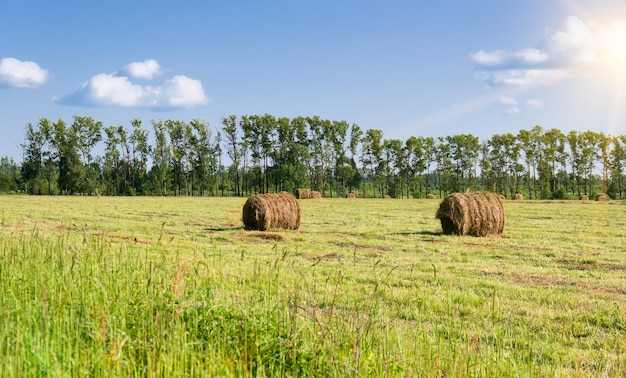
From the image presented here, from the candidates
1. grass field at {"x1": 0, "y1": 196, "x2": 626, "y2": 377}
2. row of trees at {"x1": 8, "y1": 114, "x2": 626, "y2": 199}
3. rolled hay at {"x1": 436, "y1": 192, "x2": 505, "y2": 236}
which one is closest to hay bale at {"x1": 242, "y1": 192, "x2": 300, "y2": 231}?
rolled hay at {"x1": 436, "y1": 192, "x2": 505, "y2": 236}

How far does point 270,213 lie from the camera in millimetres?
22172

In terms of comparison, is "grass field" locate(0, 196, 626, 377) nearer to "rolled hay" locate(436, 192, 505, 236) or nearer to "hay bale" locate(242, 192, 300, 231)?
"rolled hay" locate(436, 192, 505, 236)

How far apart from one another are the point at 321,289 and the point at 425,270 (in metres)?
3.57

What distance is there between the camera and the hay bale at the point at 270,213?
2206 centimetres

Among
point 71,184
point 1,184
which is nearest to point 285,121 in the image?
point 71,184

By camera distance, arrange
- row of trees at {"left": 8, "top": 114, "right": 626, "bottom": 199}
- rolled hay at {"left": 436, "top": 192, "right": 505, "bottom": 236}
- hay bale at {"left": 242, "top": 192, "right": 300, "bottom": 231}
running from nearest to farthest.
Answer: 1. rolled hay at {"left": 436, "top": 192, "right": 505, "bottom": 236}
2. hay bale at {"left": 242, "top": 192, "right": 300, "bottom": 231}
3. row of trees at {"left": 8, "top": 114, "right": 626, "bottom": 199}

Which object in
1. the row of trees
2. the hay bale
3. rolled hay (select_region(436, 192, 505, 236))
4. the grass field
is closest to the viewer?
the grass field

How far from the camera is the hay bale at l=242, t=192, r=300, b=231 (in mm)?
22062

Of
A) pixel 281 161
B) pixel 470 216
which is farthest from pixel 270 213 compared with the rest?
pixel 281 161

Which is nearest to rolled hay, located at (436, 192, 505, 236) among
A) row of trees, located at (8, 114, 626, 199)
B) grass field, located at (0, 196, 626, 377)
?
grass field, located at (0, 196, 626, 377)

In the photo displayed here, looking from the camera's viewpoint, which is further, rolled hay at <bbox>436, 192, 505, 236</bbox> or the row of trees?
the row of trees

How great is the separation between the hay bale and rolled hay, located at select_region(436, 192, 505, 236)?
5954 mm

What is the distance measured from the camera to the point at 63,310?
516 centimetres

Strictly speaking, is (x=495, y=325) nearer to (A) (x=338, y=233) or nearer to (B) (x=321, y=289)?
(B) (x=321, y=289)
